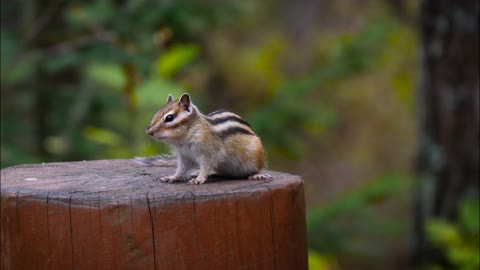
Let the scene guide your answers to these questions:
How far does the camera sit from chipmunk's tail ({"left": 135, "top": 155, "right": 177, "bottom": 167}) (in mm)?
4296

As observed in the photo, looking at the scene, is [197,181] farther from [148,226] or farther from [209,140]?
[148,226]

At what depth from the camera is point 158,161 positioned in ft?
14.3

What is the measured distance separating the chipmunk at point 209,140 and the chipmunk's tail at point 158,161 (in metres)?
0.31

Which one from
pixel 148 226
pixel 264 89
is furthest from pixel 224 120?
pixel 264 89

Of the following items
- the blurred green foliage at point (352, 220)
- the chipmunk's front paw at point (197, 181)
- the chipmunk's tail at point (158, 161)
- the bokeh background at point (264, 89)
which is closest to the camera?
the chipmunk's front paw at point (197, 181)

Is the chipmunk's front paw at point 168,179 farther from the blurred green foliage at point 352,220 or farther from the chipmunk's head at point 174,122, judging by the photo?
the blurred green foliage at point 352,220

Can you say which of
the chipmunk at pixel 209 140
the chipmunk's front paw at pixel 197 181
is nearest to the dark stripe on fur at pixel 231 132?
the chipmunk at pixel 209 140

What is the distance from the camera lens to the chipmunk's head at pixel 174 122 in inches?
155

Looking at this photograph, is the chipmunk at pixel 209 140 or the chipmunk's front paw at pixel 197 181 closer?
the chipmunk's front paw at pixel 197 181

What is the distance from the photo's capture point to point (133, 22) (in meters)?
6.95

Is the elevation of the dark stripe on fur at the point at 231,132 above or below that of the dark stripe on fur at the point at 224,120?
below

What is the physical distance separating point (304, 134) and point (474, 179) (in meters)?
3.00

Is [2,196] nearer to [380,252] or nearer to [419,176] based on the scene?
[419,176]

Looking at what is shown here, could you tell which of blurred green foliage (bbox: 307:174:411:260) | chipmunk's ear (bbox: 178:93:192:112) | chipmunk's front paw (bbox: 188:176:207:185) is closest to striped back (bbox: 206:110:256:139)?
chipmunk's ear (bbox: 178:93:192:112)
